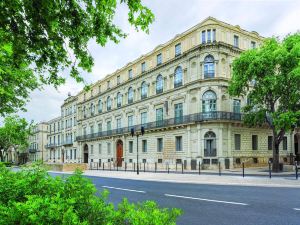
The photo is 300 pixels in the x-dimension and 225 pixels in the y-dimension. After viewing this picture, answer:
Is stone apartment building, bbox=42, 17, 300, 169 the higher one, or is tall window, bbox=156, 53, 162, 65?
tall window, bbox=156, 53, 162, 65

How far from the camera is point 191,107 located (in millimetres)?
32812

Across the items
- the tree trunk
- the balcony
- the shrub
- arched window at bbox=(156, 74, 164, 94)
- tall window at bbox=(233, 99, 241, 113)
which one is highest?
arched window at bbox=(156, 74, 164, 94)

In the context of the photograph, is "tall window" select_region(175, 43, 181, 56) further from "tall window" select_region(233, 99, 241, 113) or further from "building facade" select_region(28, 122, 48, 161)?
"building facade" select_region(28, 122, 48, 161)

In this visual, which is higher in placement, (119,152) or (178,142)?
(178,142)

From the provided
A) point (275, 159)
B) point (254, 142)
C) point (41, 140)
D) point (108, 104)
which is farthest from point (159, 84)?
point (41, 140)

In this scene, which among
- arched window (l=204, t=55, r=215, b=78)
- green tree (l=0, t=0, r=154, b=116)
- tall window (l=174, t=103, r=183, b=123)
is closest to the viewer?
green tree (l=0, t=0, r=154, b=116)

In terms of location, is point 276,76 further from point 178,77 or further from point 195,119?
point 178,77

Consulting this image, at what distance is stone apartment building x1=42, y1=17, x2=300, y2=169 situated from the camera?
30.9 meters

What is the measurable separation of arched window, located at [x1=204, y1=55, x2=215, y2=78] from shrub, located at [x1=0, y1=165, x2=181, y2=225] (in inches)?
1134

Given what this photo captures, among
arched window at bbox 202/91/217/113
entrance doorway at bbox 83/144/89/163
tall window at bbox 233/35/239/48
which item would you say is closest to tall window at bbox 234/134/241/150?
arched window at bbox 202/91/217/113

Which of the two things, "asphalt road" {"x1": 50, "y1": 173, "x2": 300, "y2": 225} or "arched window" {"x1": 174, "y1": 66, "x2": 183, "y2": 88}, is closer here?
"asphalt road" {"x1": 50, "y1": 173, "x2": 300, "y2": 225}

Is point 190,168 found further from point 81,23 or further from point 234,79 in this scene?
point 81,23

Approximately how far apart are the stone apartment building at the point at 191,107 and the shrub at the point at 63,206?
90.0 ft

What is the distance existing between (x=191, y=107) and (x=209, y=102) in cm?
245
